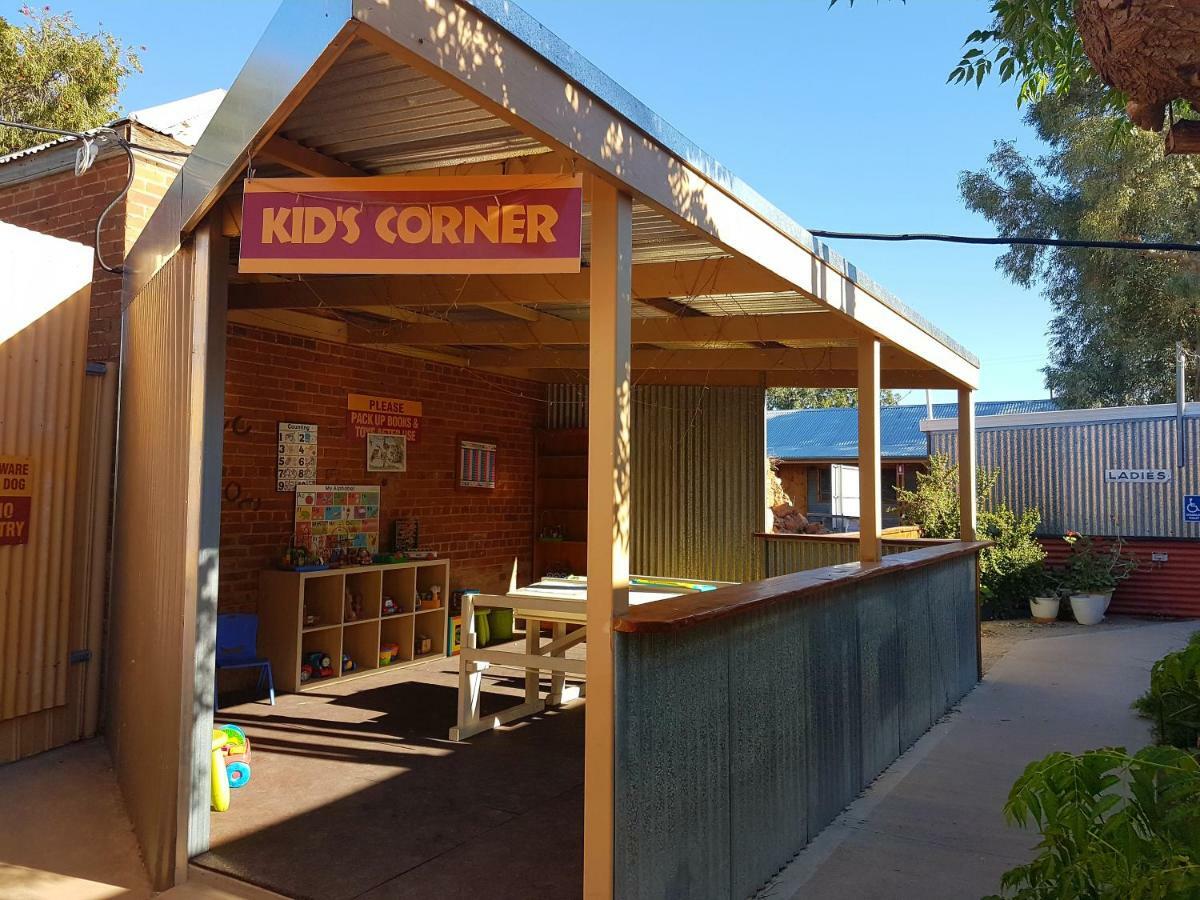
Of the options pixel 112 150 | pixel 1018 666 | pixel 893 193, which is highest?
pixel 893 193

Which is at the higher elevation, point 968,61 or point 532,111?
point 968,61

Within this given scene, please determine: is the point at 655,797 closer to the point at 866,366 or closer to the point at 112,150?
the point at 866,366

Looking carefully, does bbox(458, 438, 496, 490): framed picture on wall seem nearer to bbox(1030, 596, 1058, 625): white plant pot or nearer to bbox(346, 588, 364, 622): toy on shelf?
bbox(346, 588, 364, 622): toy on shelf

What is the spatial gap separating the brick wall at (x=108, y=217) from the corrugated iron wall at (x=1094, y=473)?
35.7ft

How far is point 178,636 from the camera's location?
348 cm

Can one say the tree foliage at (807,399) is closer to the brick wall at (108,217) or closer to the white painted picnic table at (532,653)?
the white painted picnic table at (532,653)

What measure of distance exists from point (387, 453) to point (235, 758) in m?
3.81

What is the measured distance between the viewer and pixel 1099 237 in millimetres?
15156

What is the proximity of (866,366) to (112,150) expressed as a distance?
516 centimetres

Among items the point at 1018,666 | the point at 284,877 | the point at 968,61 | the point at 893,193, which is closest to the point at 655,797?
the point at 284,877

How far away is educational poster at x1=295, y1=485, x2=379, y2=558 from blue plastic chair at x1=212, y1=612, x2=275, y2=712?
3.18 feet

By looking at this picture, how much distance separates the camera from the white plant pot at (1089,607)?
1092 cm

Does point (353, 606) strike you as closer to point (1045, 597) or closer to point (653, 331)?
point (653, 331)

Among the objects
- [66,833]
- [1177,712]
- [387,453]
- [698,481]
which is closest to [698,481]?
[698,481]
